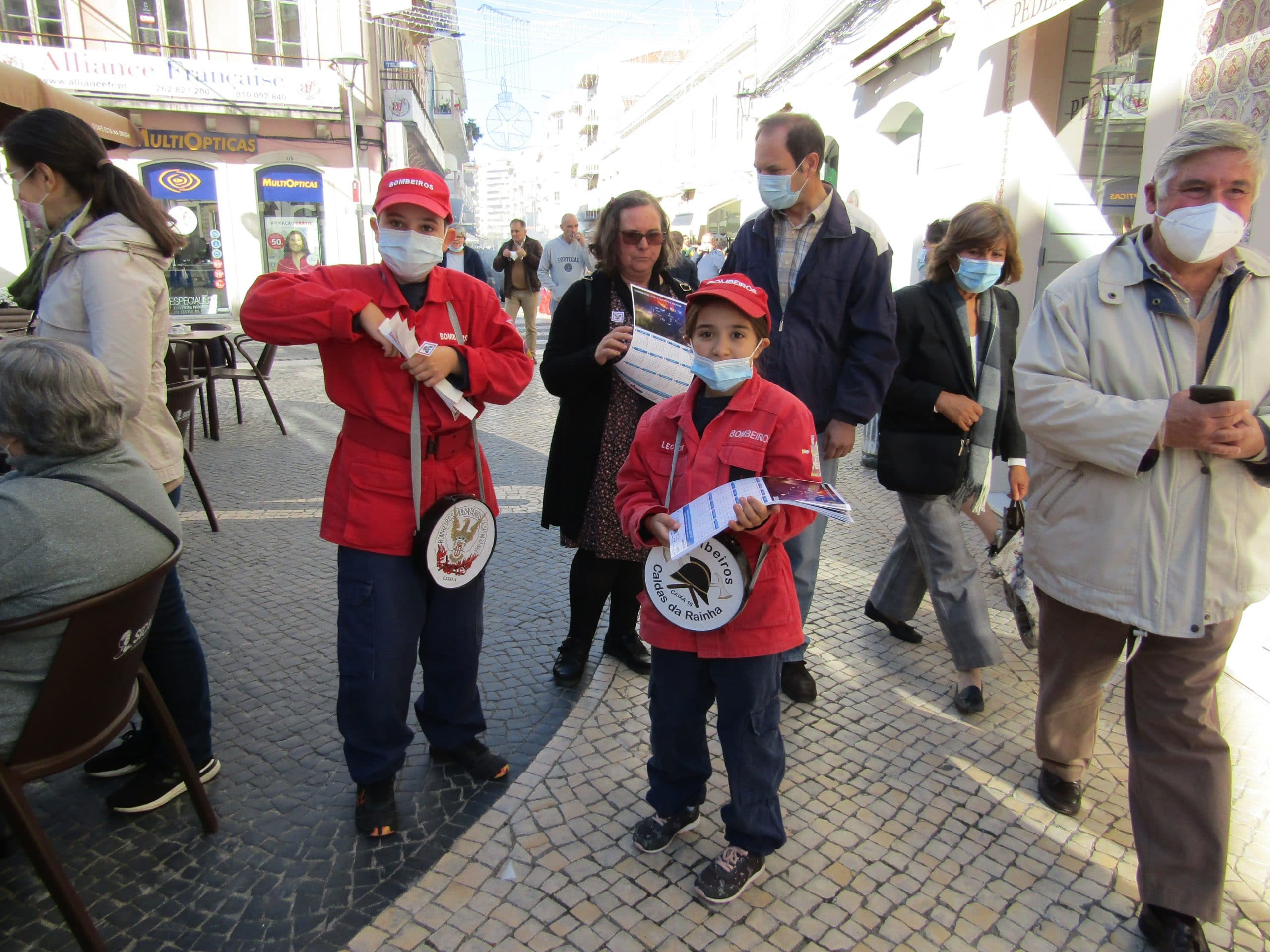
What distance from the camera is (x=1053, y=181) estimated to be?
6219 millimetres

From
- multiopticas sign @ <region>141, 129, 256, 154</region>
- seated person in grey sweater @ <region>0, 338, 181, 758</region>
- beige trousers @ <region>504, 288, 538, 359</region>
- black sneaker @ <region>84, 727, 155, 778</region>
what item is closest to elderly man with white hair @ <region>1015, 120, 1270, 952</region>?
seated person in grey sweater @ <region>0, 338, 181, 758</region>

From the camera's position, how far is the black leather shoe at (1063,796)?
2.65 meters

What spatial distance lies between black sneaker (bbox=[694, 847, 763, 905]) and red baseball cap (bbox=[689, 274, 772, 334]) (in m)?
1.44

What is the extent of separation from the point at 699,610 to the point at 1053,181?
5583mm

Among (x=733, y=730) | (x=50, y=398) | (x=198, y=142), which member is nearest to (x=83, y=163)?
(x=50, y=398)

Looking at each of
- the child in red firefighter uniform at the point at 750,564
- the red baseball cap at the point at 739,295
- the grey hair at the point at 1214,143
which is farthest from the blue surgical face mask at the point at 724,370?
the grey hair at the point at 1214,143

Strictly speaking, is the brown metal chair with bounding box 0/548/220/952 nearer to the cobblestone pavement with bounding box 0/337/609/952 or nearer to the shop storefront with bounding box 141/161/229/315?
the cobblestone pavement with bounding box 0/337/609/952

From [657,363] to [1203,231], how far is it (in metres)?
Result: 1.60

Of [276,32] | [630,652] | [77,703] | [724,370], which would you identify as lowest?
[630,652]

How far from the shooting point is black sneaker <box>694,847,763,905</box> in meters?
2.25

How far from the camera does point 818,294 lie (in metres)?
3.12

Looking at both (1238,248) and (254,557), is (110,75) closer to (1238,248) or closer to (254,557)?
(254,557)

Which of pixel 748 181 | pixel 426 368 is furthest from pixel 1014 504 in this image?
pixel 748 181

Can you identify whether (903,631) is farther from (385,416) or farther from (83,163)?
(83,163)
